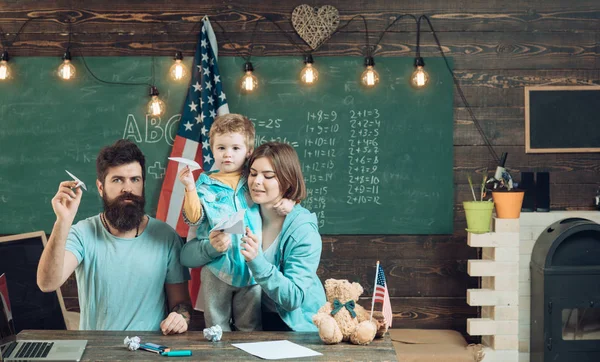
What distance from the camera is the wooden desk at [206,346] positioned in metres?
2.13

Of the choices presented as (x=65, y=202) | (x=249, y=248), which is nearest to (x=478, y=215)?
(x=249, y=248)

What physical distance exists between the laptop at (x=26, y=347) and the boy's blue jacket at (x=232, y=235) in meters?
0.55

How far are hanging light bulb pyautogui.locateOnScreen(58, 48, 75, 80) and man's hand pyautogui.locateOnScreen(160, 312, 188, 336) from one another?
92.6 inches

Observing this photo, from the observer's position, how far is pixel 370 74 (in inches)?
168

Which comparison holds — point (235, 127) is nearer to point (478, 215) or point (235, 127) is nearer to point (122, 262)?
point (122, 262)

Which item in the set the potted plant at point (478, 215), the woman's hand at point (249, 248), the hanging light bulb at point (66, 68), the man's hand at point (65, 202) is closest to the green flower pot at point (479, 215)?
the potted plant at point (478, 215)

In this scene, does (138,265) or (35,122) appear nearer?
(138,265)

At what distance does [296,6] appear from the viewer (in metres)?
4.34

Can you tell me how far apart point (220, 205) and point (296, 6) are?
6.72 feet

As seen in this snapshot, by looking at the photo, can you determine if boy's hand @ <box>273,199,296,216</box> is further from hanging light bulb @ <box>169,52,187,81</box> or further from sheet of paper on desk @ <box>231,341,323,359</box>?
hanging light bulb @ <box>169,52,187,81</box>

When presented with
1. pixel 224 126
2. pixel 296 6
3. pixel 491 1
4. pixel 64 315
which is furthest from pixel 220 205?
pixel 491 1

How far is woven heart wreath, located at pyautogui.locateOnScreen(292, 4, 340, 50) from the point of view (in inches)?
170

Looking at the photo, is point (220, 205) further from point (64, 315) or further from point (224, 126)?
point (64, 315)

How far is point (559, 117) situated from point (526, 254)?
97cm
